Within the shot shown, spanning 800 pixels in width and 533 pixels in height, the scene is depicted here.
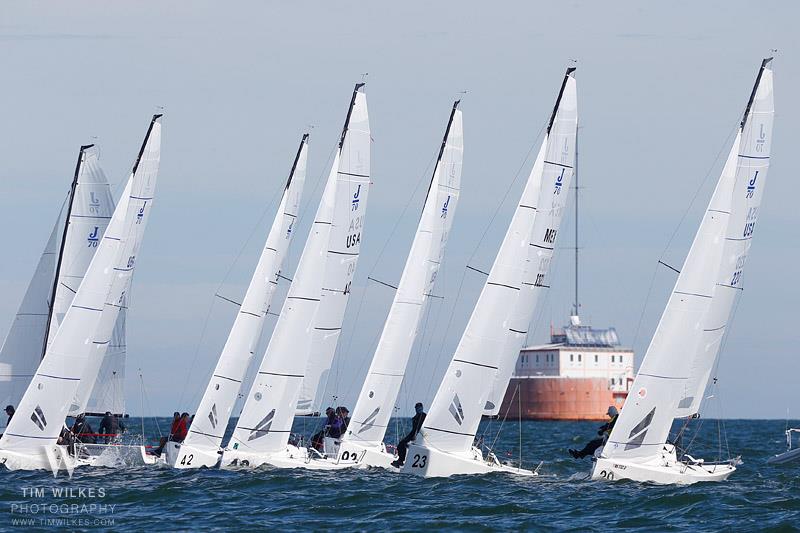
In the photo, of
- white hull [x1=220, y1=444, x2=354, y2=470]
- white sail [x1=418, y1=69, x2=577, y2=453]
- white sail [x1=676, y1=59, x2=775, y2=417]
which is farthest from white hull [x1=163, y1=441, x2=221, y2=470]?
white sail [x1=676, y1=59, x2=775, y2=417]

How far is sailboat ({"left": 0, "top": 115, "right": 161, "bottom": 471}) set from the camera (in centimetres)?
2731

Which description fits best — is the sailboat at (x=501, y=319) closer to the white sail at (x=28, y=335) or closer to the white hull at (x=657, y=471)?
the white hull at (x=657, y=471)

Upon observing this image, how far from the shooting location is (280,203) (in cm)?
3381

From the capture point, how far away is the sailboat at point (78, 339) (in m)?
27.3

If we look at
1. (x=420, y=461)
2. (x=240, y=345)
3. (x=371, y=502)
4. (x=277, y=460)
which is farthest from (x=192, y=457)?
(x=371, y=502)

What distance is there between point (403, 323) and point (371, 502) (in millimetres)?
8554

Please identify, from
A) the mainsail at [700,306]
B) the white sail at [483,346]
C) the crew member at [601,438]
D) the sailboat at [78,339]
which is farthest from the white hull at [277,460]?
the mainsail at [700,306]

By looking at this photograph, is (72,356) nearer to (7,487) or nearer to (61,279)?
Result: (7,487)

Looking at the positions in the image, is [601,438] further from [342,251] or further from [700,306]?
[342,251]

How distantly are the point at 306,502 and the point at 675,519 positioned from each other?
6.17 m

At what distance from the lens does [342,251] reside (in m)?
31.8

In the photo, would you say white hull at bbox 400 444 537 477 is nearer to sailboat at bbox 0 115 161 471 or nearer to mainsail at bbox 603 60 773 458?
mainsail at bbox 603 60 773 458

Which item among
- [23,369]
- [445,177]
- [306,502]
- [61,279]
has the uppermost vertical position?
[445,177]

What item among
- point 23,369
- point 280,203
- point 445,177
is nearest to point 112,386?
point 23,369
